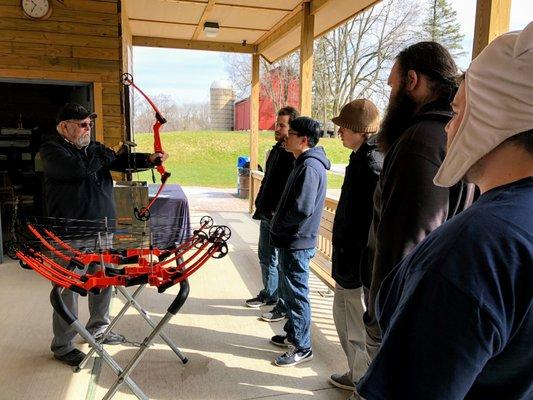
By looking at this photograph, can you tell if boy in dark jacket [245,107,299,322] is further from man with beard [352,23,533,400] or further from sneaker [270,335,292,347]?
man with beard [352,23,533,400]

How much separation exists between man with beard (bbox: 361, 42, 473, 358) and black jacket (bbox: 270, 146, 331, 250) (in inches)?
38.9

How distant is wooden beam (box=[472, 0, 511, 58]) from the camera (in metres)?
1.83

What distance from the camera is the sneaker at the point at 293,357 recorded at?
2570mm

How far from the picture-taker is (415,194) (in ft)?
4.15

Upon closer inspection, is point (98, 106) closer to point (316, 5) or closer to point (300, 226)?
point (316, 5)

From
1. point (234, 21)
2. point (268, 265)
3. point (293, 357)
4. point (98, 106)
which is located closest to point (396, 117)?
point (293, 357)

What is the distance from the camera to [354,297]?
220 cm

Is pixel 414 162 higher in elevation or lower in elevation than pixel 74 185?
higher

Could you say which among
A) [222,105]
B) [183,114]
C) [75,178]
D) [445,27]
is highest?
[445,27]

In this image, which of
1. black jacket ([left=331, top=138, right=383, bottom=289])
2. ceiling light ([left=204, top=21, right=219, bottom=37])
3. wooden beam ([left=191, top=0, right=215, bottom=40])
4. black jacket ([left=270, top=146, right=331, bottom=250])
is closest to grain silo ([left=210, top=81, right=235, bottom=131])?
wooden beam ([left=191, top=0, right=215, bottom=40])

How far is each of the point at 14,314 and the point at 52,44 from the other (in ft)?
8.96

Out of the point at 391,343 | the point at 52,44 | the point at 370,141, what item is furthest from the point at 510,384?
the point at 52,44

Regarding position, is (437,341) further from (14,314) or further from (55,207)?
(14,314)

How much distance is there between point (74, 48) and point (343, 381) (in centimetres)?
412
